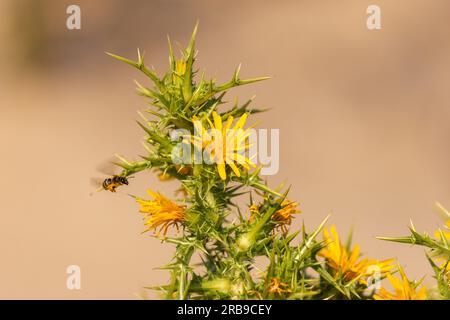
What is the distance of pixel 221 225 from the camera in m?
1.48

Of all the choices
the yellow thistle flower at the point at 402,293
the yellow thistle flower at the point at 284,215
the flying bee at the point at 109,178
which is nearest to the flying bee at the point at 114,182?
the flying bee at the point at 109,178

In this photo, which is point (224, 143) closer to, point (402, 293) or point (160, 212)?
point (160, 212)

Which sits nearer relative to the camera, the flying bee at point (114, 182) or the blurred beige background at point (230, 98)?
the flying bee at point (114, 182)

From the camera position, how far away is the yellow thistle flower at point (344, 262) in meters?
1.43

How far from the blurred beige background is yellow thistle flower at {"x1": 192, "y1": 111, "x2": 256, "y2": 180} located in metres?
5.45

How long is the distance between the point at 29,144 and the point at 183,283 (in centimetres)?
779

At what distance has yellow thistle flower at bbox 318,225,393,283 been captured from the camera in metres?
1.43

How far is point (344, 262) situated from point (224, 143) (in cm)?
44

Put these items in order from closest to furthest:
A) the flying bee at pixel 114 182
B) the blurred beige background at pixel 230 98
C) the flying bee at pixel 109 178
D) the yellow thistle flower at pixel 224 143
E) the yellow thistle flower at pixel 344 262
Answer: the yellow thistle flower at pixel 224 143, the yellow thistle flower at pixel 344 262, the flying bee at pixel 109 178, the flying bee at pixel 114 182, the blurred beige background at pixel 230 98

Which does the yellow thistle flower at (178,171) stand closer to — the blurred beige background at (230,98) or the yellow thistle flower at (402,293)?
the yellow thistle flower at (402,293)

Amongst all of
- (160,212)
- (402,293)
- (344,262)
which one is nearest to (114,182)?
(160,212)

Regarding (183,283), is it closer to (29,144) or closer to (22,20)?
(29,144)

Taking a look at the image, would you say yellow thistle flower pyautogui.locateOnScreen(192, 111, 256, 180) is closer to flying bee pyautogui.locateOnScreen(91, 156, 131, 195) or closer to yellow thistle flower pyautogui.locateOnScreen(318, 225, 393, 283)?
yellow thistle flower pyautogui.locateOnScreen(318, 225, 393, 283)

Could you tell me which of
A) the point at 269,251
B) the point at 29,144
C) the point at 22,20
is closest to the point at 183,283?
the point at 269,251
